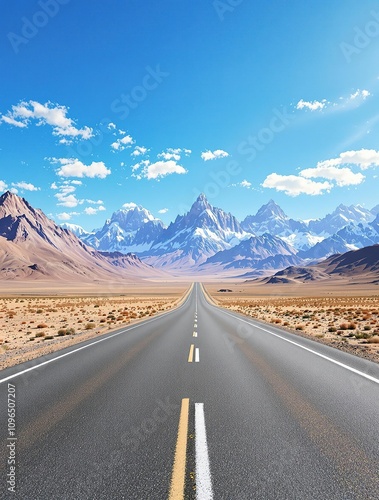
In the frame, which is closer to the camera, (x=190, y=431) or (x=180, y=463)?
(x=180, y=463)

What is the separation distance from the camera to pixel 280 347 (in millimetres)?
14055

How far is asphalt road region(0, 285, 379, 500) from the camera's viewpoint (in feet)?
12.7

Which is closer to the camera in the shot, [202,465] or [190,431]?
[202,465]

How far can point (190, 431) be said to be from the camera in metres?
5.33

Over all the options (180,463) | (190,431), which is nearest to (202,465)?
(180,463)

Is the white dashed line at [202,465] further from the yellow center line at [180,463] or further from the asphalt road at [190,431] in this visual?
the yellow center line at [180,463]

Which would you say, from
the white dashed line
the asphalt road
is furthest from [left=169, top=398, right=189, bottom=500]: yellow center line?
the white dashed line

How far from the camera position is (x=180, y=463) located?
169 inches

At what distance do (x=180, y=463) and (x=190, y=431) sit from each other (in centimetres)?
107

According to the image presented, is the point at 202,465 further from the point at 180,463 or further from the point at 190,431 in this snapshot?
the point at 190,431

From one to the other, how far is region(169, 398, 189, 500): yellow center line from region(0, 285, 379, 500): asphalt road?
0.05 feet

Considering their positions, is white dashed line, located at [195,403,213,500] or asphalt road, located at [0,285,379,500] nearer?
white dashed line, located at [195,403,213,500]

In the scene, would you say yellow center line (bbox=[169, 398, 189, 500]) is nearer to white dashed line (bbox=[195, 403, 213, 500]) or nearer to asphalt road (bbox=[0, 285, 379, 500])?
asphalt road (bbox=[0, 285, 379, 500])

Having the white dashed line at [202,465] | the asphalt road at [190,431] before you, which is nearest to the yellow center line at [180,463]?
the asphalt road at [190,431]
